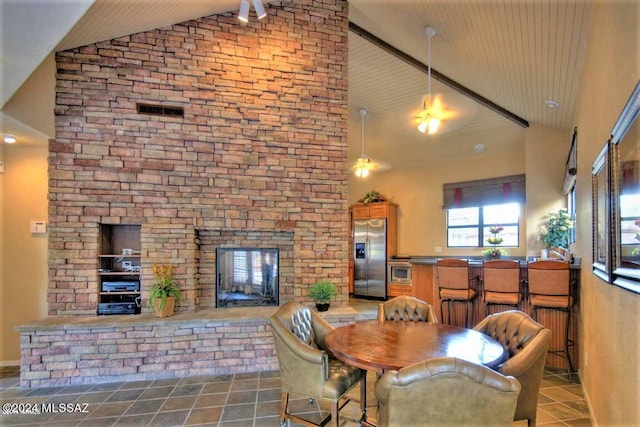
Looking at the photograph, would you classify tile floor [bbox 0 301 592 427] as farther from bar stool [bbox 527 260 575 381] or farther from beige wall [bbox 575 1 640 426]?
bar stool [bbox 527 260 575 381]

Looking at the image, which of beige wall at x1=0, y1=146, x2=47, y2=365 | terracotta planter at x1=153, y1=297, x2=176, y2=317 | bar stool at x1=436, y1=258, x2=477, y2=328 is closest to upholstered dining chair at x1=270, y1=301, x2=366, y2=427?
terracotta planter at x1=153, y1=297, x2=176, y2=317

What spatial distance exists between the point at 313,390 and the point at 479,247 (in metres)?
5.91

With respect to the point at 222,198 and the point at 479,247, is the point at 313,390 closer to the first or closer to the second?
the point at 222,198

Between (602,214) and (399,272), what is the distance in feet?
18.4

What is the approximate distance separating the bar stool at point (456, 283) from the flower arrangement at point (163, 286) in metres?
3.31

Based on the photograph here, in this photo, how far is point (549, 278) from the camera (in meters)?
3.59

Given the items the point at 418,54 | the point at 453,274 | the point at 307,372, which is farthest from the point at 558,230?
the point at 307,372

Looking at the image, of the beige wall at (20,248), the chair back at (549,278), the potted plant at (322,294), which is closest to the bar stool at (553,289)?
the chair back at (549,278)

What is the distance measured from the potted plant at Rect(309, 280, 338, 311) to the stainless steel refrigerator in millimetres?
3933

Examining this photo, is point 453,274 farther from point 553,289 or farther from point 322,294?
point 322,294

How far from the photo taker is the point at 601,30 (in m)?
2.27

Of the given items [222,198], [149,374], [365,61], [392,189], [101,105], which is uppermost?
[365,61]

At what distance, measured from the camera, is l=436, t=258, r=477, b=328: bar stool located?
167 inches

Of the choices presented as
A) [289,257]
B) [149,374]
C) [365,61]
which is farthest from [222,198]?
[365,61]
